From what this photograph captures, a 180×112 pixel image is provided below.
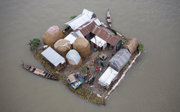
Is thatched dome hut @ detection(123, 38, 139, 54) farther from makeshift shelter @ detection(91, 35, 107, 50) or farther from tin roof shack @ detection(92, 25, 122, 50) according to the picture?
makeshift shelter @ detection(91, 35, 107, 50)

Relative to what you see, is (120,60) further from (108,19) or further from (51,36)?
(51,36)

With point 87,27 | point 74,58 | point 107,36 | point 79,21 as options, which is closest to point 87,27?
point 87,27

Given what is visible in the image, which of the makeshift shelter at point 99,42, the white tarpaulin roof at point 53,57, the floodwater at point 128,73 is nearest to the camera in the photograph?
the floodwater at point 128,73

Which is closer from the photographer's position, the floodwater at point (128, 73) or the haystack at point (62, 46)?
the floodwater at point (128, 73)

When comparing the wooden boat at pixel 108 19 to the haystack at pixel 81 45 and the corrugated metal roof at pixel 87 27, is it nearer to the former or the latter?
the corrugated metal roof at pixel 87 27

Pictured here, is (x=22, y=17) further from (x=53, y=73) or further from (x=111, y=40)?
(x=111, y=40)

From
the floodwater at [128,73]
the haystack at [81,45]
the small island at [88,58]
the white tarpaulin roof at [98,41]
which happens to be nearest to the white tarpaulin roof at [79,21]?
the small island at [88,58]

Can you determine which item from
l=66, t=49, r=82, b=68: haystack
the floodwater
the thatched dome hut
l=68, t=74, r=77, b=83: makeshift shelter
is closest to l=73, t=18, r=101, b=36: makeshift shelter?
l=66, t=49, r=82, b=68: haystack

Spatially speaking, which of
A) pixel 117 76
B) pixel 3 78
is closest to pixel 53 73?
pixel 3 78

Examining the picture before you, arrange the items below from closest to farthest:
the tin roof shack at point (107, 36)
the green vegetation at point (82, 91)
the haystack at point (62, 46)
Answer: the green vegetation at point (82, 91)
the haystack at point (62, 46)
the tin roof shack at point (107, 36)
